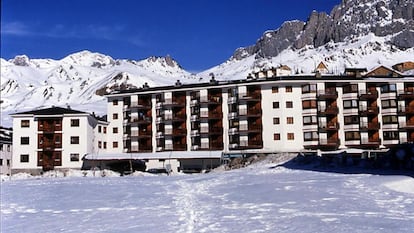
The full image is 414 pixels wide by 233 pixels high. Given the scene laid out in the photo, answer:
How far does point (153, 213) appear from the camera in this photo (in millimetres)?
22047

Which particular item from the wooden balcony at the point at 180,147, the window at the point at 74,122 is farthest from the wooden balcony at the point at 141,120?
the window at the point at 74,122

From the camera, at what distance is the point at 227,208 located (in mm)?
22859

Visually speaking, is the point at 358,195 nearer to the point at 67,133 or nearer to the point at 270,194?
the point at 270,194

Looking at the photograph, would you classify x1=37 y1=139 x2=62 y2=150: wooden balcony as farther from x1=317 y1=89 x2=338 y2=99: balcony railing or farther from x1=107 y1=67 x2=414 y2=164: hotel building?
x1=317 y1=89 x2=338 y2=99: balcony railing

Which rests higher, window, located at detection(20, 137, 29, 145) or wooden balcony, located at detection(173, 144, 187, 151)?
window, located at detection(20, 137, 29, 145)

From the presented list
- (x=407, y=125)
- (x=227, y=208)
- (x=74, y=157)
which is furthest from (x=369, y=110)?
(x=227, y=208)

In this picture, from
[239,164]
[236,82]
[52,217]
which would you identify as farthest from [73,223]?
[236,82]

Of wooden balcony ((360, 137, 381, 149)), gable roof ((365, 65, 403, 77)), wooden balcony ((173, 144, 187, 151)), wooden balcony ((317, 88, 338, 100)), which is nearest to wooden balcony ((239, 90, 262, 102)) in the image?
wooden balcony ((317, 88, 338, 100))

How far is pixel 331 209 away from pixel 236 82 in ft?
189

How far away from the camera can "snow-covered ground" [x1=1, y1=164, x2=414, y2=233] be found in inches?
720

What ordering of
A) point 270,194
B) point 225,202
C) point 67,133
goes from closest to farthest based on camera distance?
point 225,202 → point 270,194 → point 67,133

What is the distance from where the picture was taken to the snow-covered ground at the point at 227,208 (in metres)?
18.3

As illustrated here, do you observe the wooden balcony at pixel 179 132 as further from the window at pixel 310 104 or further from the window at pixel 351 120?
the window at pixel 351 120

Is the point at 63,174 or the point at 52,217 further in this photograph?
the point at 63,174
